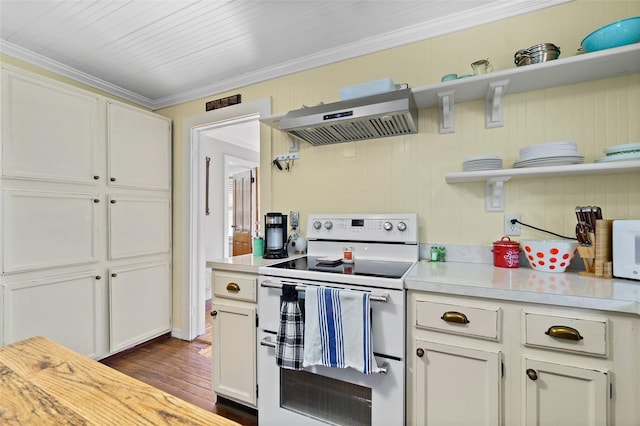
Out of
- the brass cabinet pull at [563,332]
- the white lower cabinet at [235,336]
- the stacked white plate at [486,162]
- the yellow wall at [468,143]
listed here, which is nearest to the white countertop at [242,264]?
the white lower cabinet at [235,336]

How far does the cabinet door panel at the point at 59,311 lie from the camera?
1.96 m

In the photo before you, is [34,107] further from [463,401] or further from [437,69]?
[463,401]

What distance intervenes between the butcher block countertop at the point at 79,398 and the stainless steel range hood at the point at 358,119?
151 cm

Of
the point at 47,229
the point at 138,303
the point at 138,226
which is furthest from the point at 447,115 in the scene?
the point at 138,303

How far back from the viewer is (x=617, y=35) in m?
1.37

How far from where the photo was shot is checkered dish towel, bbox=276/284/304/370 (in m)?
1.52

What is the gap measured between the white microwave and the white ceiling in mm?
1243

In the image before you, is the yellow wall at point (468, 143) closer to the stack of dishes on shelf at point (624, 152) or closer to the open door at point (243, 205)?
the stack of dishes on shelf at point (624, 152)

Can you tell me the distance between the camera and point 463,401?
1.28 m

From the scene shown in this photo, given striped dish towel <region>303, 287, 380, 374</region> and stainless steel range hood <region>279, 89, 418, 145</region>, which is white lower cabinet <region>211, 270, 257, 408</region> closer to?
striped dish towel <region>303, 287, 380, 374</region>

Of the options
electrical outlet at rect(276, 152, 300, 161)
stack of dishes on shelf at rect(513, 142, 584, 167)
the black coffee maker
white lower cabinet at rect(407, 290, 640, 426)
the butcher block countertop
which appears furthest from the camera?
electrical outlet at rect(276, 152, 300, 161)

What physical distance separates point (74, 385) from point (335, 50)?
2298 millimetres

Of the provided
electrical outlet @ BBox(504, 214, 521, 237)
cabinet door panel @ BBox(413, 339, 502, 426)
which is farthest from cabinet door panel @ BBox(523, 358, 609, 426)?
electrical outlet @ BBox(504, 214, 521, 237)

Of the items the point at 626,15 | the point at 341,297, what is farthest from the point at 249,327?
the point at 626,15
